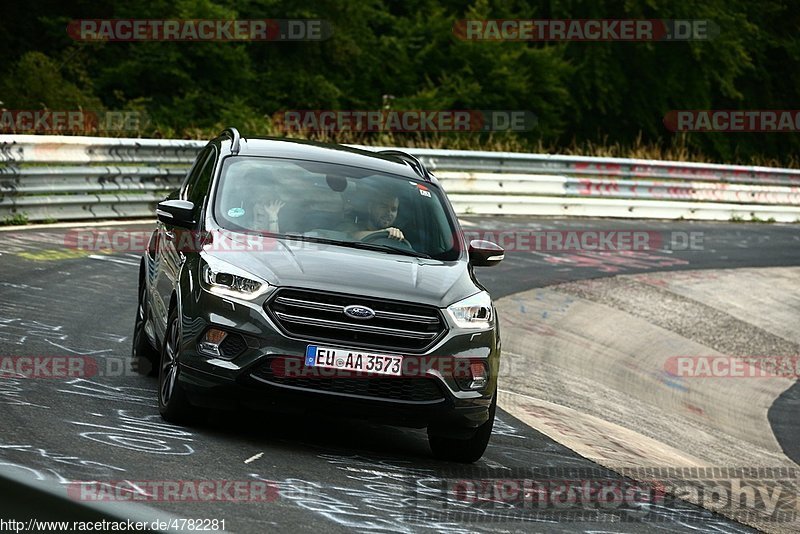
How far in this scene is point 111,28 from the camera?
38.8 metres

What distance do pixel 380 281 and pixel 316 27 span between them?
34.9 m

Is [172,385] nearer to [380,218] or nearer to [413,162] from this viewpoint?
[380,218]

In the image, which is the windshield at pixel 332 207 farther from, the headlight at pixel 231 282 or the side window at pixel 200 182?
the headlight at pixel 231 282

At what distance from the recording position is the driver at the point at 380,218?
8.59 meters

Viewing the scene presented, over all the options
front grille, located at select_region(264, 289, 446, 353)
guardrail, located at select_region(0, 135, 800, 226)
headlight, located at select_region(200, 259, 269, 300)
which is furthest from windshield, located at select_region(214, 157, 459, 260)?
guardrail, located at select_region(0, 135, 800, 226)

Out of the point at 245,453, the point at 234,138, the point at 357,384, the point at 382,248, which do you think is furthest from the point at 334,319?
the point at 234,138

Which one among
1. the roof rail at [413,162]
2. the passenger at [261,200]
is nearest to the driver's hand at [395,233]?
the passenger at [261,200]

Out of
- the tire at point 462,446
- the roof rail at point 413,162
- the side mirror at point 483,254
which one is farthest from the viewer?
the roof rail at point 413,162

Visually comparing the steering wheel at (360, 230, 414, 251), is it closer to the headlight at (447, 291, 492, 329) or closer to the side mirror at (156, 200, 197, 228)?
the headlight at (447, 291, 492, 329)

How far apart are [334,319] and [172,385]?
109 centimetres

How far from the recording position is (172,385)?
7.82 m

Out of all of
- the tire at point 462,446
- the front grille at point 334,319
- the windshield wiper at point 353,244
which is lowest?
the tire at point 462,446

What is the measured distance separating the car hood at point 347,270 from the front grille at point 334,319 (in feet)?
0.17

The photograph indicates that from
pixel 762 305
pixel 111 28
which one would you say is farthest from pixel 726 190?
pixel 111 28
